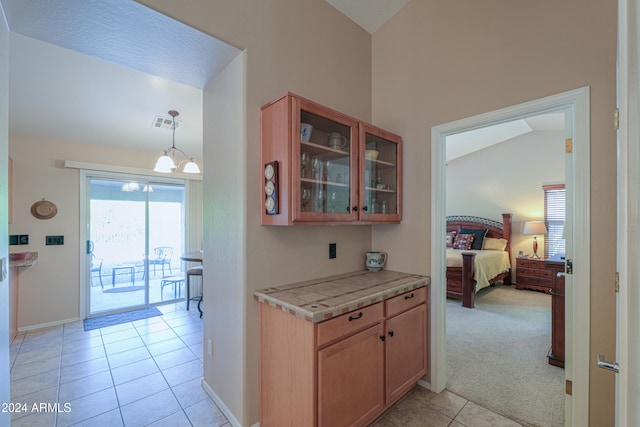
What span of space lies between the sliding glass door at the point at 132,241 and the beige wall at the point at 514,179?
6.45 meters

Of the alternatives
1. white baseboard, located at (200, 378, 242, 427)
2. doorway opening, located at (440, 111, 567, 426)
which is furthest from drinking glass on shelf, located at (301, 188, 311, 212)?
doorway opening, located at (440, 111, 567, 426)

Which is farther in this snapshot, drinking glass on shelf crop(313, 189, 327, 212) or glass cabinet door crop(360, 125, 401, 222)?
glass cabinet door crop(360, 125, 401, 222)

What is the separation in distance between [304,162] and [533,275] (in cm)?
589

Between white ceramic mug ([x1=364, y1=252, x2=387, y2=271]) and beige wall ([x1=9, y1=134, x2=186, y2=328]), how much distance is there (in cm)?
405

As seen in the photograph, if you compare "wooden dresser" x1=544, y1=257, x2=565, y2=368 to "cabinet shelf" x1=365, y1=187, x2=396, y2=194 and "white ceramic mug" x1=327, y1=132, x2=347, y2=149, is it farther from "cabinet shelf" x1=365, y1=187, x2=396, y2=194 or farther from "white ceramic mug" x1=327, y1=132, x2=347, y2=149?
"white ceramic mug" x1=327, y1=132, x2=347, y2=149

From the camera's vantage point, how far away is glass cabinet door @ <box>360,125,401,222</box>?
7.00 ft

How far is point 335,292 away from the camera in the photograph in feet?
6.00

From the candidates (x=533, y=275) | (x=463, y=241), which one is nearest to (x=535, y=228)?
(x=533, y=275)

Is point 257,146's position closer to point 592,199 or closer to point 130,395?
point 592,199

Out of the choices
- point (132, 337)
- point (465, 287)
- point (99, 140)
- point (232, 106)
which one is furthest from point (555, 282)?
point (99, 140)

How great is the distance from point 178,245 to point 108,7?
166 inches

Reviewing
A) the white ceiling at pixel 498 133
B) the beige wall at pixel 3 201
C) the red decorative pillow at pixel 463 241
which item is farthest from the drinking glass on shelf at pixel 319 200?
the red decorative pillow at pixel 463 241

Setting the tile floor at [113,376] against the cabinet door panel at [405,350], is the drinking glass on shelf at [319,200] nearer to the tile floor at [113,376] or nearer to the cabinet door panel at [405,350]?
the cabinet door panel at [405,350]

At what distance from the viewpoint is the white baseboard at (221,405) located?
1.87m
